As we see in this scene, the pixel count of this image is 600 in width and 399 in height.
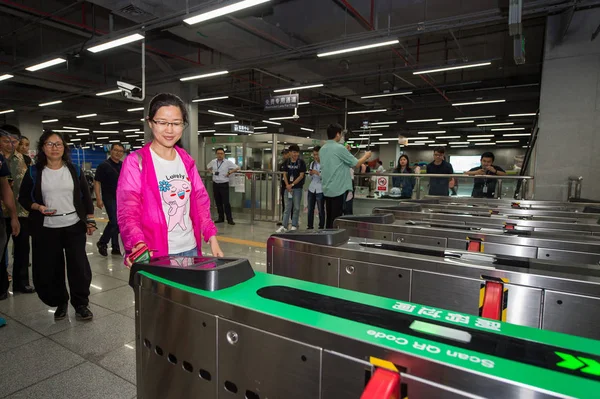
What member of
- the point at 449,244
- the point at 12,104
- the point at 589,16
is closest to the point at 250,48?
the point at 589,16

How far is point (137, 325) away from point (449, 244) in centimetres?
189

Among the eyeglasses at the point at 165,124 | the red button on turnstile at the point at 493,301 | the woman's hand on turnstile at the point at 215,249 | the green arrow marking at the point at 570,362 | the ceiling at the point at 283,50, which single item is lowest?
the red button on turnstile at the point at 493,301

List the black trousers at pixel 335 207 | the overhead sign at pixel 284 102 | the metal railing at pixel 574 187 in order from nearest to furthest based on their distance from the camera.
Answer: the black trousers at pixel 335 207 → the metal railing at pixel 574 187 → the overhead sign at pixel 284 102

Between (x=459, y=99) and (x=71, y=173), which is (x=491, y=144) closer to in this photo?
(x=459, y=99)

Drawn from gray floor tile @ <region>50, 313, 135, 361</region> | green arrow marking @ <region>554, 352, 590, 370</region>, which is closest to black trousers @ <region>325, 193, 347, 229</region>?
gray floor tile @ <region>50, 313, 135, 361</region>

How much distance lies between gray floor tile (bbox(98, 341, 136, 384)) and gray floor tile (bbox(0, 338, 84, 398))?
0.18 m

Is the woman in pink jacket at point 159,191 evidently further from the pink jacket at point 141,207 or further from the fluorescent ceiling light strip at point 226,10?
the fluorescent ceiling light strip at point 226,10

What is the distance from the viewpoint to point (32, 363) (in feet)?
7.30

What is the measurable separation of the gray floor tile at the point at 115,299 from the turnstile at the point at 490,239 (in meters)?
2.14

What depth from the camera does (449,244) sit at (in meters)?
2.26

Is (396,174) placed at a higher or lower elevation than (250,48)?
lower

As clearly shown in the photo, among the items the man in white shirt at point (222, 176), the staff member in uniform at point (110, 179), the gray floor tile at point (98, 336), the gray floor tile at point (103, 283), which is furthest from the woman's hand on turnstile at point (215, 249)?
the man in white shirt at point (222, 176)

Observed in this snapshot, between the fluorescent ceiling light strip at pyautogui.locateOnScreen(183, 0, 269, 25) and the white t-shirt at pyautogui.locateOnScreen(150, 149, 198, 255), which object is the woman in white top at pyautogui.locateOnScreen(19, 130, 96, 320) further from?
the fluorescent ceiling light strip at pyautogui.locateOnScreen(183, 0, 269, 25)

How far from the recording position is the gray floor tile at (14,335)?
8.09 ft
